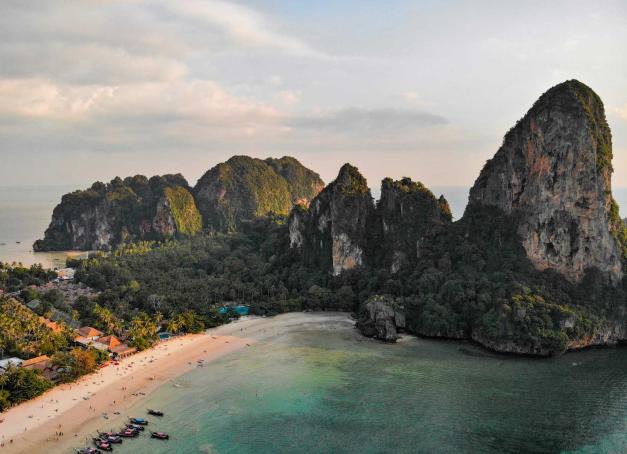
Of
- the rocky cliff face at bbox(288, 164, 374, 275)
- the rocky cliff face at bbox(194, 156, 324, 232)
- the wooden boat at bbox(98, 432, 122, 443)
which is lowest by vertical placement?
the wooden boat at bbox(98, 432, 122, 443)

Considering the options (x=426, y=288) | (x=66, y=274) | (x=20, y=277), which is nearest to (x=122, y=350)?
(x=426, y=288)

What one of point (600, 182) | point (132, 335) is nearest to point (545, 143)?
point (600, 182)

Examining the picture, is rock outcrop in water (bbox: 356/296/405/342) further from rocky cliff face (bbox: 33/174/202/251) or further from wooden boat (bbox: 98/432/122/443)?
rocky cliff face (bbox: 33/174/202/251)

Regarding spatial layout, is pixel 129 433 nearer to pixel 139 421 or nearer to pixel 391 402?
pixel 139 421

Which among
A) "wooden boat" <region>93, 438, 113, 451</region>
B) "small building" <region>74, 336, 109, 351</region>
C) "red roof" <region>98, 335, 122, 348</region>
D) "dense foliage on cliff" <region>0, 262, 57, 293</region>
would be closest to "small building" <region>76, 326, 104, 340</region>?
"small building" <region>74, 336, 109, 351</region>

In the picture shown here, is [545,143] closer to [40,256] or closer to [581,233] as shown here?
[581,233]

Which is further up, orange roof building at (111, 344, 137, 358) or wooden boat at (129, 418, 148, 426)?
orange roof building at (111, 344, 137, 358)

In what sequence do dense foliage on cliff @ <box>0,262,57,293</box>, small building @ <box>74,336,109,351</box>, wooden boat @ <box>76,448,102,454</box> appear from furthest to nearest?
dense foliage on cliff @ <box>0,262,57,293</box> < small building @ <box>74,336,109,351</box> < wooden boat @ <box>76,448,102,454</box>
